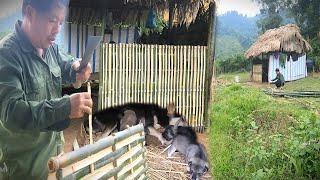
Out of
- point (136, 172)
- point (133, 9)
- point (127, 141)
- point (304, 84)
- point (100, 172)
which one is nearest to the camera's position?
point (100, 172)

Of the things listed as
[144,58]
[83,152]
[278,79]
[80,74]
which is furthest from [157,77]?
[278,79]

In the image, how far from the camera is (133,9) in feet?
9.64

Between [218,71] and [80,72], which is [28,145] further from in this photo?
[218,71]

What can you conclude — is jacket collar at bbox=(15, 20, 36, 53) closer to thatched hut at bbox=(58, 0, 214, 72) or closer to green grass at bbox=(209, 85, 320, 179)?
thatched hut at bbox=(58, 0, 214, 72)

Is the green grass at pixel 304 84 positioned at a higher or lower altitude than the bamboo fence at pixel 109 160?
higher

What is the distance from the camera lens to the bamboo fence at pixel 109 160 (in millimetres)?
1953

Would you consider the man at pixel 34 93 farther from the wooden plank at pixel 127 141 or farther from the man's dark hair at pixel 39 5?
the wooden plank at pixel 127 141

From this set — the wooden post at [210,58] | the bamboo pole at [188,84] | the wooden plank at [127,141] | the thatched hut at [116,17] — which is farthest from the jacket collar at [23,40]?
the wooden post at [210,58]

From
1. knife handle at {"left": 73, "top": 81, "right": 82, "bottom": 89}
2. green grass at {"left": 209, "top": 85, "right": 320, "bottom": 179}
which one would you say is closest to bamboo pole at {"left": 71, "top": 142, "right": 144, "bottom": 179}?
knife handle at {"left": 73, "top": 81, "right": 82, "bottom": 89}

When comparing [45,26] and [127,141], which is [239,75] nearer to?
[127,141]

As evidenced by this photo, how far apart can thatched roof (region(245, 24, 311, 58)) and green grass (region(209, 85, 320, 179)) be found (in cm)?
29

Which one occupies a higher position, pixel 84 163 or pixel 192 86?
pixel 192 86

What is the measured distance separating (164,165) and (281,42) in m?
1.30

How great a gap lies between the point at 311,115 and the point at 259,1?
929 millimetres
